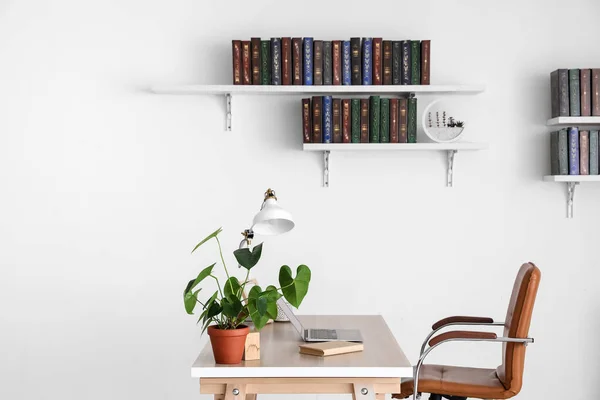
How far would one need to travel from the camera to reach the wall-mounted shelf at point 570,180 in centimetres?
382

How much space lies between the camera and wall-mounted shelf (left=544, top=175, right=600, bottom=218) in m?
3.82

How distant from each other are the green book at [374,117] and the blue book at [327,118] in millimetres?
207

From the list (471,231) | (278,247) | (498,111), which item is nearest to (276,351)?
(278,247)

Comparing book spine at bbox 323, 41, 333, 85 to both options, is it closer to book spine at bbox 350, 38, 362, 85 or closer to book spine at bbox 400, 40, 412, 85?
book spine at bbox 350, 38, 362, 85

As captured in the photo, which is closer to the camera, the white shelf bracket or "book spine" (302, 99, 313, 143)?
"book spine" (302, 99, 313, 143)

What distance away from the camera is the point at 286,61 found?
3846 millimetres

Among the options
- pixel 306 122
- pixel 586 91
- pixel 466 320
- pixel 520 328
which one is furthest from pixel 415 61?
pixel 520 328

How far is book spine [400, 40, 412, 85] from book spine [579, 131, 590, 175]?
3.08ft

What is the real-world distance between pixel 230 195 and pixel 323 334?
1.40 metres

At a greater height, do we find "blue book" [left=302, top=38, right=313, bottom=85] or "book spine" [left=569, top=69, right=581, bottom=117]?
"blue book" [left=302, top=38, right=313, bottom=85]

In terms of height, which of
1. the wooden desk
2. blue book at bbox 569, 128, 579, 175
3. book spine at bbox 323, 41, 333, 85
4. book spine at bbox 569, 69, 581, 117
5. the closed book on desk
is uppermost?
book spine at bbox 323, 41, 333, 85

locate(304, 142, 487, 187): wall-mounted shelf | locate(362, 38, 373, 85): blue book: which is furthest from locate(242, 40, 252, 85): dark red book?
locate(362, 38, 373, 85): blue book

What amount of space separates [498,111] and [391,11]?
795 mm

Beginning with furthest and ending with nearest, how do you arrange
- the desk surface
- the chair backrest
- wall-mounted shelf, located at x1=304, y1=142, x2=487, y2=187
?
wall-mounted shelf, located at x1=304, y1=142, x2=487, y2=187, the chair backrest, the desk surface
